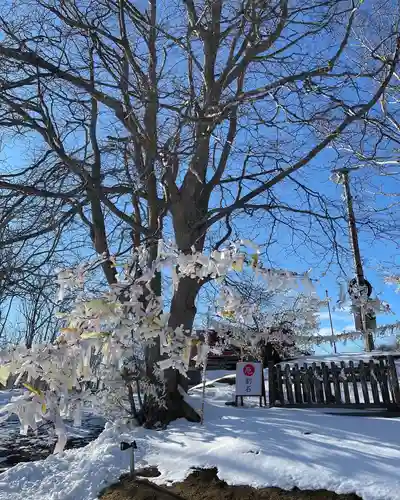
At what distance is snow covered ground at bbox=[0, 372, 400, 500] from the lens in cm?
420

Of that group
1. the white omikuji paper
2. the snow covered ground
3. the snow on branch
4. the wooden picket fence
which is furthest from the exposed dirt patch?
the wooden picket fence

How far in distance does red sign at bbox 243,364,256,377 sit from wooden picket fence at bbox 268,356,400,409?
640mm

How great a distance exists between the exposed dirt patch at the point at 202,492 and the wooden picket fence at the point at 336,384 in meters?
5.64

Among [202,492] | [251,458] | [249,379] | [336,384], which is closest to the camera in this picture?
[202,492]

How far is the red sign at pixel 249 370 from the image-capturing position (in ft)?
33.9

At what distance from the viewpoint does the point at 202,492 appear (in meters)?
4.41

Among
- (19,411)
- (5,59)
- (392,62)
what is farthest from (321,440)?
(5,59)

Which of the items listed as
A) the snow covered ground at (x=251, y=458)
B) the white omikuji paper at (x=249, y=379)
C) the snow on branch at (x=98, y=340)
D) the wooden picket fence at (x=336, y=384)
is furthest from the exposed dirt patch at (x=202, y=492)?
the wooden picket fence at (x=336, y=384)

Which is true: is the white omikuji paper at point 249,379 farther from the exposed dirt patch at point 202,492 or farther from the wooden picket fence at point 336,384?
the exposed dirt patch at point 202,492

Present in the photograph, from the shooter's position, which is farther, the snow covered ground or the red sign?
the red sign

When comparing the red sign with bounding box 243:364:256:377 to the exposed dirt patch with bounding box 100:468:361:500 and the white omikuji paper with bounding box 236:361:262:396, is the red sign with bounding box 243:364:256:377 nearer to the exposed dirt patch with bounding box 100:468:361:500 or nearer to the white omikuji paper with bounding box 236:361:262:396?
the white omikuji paper with bounding box 236:361:262:396

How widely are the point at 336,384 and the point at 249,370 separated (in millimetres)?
1988

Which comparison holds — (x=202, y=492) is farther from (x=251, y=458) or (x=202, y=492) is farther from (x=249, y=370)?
(x=249, y=370)

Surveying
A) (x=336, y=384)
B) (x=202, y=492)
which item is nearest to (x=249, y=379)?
(x=336, y=384)
